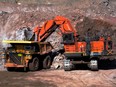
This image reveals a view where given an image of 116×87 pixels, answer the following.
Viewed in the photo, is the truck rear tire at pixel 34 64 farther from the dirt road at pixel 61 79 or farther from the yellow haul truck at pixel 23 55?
the dirt road at pixel 61 79

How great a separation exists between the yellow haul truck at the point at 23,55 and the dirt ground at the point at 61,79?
93 cm

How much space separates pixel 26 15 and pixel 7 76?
13.8 metres

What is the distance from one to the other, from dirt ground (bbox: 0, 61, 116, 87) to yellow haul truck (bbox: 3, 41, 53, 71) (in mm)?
935

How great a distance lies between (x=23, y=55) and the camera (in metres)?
21.1

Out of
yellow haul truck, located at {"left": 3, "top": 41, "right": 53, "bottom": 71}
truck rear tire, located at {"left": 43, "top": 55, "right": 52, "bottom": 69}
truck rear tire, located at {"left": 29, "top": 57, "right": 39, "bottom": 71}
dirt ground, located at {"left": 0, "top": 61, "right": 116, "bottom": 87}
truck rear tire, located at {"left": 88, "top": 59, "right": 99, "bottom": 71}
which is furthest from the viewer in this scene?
truck rear tire, located at {"left": 43, "top": 55, "right": 52, "bottom": 69}

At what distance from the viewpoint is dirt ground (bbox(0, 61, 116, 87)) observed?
16438 mm

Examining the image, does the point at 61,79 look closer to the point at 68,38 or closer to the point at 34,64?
the point at 34,64

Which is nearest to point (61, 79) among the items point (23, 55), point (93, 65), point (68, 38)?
point (93, 65)

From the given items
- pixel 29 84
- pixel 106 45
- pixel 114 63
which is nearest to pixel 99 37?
pixel 106 45

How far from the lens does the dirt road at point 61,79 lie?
16.4 m

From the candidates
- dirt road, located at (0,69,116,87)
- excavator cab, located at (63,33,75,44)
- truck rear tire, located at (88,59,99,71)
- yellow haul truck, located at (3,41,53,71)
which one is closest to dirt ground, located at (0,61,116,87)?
dirt road, located at (0,69,116,87)

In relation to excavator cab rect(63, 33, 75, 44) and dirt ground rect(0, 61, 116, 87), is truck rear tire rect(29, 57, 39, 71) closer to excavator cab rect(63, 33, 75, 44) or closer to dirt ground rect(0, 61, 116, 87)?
dirt ground rect(0, 61, 116, 87)

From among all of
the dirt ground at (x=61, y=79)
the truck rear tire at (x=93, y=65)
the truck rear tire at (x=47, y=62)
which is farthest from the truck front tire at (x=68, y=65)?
the truck rear tire at (x=47, y=62)

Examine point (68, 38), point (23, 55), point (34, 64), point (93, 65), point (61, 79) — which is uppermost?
point (68, 38)
